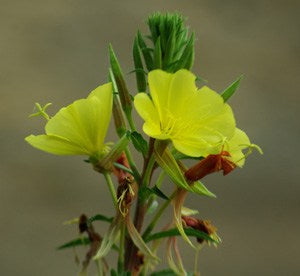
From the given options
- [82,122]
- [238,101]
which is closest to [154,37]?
[82,122]

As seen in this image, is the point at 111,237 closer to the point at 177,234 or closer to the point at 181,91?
the point at 177,234

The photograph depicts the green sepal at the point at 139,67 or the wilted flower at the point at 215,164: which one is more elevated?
the green sepal at the point at 139,67

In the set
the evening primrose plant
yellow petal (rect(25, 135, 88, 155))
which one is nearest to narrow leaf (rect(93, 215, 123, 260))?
the evening primrose plant

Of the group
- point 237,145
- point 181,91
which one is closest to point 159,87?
point 181,91

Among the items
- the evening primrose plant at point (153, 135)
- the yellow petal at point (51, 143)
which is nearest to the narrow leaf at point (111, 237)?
the evening primrose plant at point (153, 135)

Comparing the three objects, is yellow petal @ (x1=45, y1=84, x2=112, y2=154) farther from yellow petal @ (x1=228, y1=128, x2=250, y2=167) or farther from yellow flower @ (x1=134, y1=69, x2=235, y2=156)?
yellow petal @ (x1=228, y1=128, x2=250, y2=167)

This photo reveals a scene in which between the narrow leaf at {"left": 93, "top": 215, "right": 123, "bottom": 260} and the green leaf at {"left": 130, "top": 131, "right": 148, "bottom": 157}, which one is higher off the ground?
the green leaf at {"left": 130, "top": 131, "right": 148, "bottom": 157}

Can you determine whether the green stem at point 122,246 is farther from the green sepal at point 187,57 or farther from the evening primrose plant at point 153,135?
the green sepal at point 187,57

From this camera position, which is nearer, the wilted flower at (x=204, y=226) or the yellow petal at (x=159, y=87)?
the yellow petal at (x=159, y=87)
